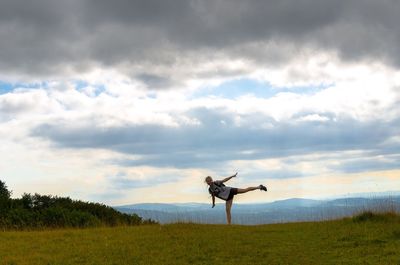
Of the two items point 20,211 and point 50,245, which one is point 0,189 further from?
point 50,245

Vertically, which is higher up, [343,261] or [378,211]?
[378,211]

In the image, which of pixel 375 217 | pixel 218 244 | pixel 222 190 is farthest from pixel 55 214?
pixel 375 217

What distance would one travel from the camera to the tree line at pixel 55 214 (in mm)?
31625

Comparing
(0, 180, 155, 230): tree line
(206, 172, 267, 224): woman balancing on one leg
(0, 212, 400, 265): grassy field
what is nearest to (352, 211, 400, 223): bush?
(0, 212, 400, 265): grassy field

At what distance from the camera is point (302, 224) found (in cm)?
2600

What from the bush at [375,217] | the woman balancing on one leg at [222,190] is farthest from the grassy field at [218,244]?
the woman balancing on one leg at [222,190]

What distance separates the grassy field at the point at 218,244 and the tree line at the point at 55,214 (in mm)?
6074

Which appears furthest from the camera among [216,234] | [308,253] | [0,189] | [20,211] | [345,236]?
[0,189]

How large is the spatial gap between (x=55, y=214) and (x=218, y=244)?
16.7 m

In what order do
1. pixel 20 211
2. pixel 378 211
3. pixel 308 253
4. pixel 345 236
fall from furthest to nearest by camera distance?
pixel 20 211 < pixel 378 211 < pixel 345 236 < pixel 308 253

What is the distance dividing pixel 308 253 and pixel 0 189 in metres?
31.1

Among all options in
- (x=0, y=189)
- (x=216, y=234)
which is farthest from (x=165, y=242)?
(x=0, y=189)

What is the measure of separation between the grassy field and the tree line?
6074 millimetres

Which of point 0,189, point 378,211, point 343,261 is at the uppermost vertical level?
point 0,189
